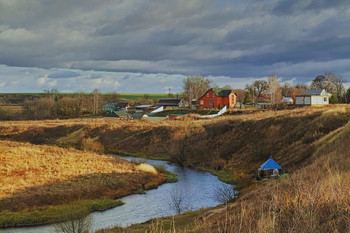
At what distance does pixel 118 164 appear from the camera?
4625 centimetres

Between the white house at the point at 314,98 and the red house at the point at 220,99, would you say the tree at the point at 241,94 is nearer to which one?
the red house at the point at 220,99

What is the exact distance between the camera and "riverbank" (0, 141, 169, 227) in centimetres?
2817

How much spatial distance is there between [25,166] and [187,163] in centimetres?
2321

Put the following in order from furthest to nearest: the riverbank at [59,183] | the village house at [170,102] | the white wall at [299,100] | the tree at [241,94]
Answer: the tree at [241,94], the village house at [170,102], the white wall at [299,100], the riverbank at [59,183]

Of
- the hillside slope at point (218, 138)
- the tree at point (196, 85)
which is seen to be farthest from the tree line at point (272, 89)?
the hillside slope at point (218, 138)

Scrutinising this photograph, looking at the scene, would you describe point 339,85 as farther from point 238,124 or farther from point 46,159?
point 46,159

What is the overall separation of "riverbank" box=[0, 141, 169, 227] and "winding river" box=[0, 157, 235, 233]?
1.21 meters

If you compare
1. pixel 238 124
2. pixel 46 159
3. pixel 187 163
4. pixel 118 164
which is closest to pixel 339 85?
pixel 238 124

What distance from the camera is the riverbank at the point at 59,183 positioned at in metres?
28.2

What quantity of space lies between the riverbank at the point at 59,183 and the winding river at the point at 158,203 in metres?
1.21

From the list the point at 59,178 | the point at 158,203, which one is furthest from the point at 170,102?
the point at 158,203

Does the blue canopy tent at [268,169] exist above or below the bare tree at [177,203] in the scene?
above

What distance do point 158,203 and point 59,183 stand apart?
36.2 ft

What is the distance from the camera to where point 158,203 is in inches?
1246
